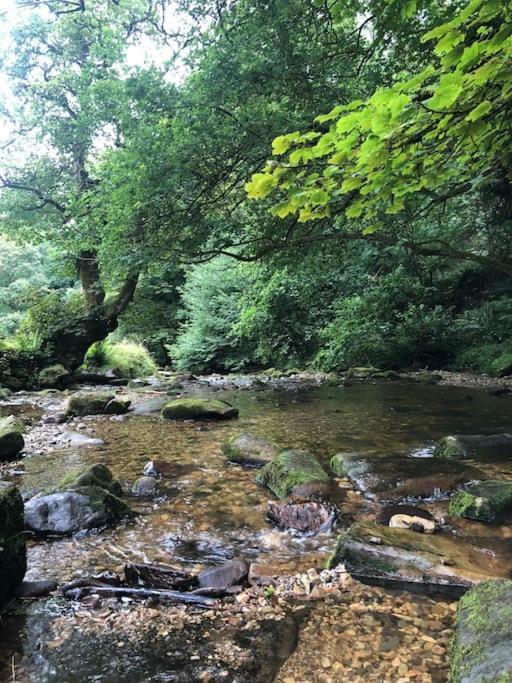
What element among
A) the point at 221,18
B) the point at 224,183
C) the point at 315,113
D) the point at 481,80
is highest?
the point at 221,18

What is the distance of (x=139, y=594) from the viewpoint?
2.94 metres

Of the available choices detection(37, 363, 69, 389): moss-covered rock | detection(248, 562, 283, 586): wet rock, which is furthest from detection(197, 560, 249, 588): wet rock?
detection(37, 363, 69, 389): moss-covered rock

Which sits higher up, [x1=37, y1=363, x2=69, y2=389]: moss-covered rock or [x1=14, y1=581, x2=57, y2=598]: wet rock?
[x1=37, y1=363, x2=69, y2=389]: moss-covered rock

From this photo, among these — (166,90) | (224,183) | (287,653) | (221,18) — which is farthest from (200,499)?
(221,18)

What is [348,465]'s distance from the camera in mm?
5395

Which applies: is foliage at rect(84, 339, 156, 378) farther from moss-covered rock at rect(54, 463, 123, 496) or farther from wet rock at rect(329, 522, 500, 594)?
wet rock at rect(329, 522, 500, 594)

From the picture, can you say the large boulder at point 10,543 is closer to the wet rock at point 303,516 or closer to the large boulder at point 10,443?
the wet rock at point 303,516

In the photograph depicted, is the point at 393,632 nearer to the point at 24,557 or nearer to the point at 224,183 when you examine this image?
the point at 24,557

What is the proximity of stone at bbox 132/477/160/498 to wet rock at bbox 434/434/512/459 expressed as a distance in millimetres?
3510

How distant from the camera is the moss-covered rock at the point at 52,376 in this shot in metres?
14.7

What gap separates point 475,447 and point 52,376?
1266 centimetres

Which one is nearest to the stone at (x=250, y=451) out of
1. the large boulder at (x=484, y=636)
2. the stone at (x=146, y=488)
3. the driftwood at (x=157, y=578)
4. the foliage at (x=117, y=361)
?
the stone at (x=146, y=488)

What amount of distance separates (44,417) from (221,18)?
7.83m

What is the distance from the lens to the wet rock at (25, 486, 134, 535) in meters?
3.92
